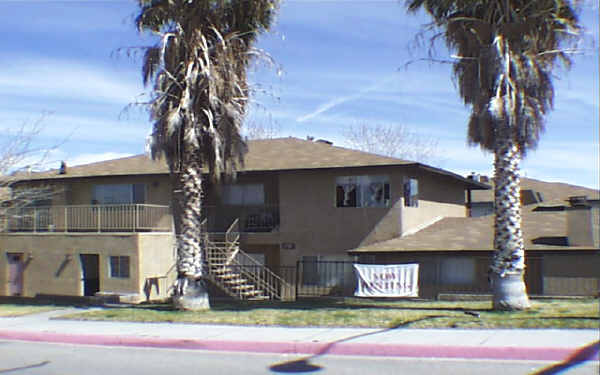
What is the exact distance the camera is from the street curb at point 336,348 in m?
10.1

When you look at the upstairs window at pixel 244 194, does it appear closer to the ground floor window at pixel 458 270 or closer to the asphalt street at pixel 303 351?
the ground floor window at pixel 458 270

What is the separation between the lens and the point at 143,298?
22.6 meters

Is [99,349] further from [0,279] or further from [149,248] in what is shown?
[0,279]

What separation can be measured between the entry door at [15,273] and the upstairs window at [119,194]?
359cm

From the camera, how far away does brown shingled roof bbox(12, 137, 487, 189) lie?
22734mm

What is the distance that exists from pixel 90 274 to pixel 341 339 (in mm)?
15594

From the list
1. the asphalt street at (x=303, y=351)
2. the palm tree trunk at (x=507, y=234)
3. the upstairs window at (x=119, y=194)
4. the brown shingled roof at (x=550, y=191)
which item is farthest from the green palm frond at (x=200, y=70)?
the brown shingled roof at (x=550, y=191)

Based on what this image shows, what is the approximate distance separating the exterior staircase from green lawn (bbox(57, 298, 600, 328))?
4892 millimetres

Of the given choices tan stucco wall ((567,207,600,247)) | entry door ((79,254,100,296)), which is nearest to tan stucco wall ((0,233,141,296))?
entry door ((79,254,100,296))

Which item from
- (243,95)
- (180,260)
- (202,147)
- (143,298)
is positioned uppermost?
(243,95)

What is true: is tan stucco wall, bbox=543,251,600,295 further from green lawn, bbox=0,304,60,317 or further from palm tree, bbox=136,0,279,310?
green lawn, bbox=0,304,60,317

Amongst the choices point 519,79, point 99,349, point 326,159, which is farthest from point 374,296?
point 99,349

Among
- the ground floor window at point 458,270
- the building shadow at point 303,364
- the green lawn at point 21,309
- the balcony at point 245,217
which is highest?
the balcony at point 245,217

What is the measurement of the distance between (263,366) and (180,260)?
7.64 meters
